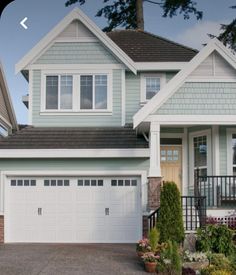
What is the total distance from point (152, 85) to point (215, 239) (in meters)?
7.83

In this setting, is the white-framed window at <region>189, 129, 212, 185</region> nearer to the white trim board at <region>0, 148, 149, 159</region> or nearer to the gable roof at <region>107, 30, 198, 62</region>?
the white trim board at <region>0, 148, 149, 159</region>

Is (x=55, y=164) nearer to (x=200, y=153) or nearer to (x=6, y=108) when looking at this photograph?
(x=200, y=153)

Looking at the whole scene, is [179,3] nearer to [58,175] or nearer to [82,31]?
[82,31]

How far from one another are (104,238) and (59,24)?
25.1 ft

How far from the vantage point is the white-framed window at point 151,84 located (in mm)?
18828

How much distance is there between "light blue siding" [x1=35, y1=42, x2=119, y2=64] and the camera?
61.0 feet

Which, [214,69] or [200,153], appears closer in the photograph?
[214,69]

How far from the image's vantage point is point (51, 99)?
18.5 m

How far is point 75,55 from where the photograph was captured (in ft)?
61.1

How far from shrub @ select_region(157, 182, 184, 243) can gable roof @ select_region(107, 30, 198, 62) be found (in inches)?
294

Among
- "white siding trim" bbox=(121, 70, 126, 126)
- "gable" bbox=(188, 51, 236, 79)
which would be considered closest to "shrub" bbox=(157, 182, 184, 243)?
"gable" bbox=(188, 51, 236, 79)

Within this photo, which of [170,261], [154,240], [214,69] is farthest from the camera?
[214,69]

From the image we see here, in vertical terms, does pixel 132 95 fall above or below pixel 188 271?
above

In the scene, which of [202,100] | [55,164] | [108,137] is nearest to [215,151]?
[202,100]
